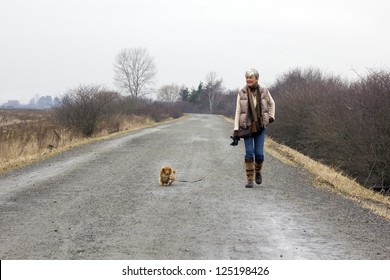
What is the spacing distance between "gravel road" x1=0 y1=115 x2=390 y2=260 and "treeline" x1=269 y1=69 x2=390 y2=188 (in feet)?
17.1

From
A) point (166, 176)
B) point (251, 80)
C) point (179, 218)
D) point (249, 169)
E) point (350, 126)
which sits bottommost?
point (179, 218)

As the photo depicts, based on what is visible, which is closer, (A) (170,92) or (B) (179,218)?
(B) (179,218)

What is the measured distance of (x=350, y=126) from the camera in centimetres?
1761

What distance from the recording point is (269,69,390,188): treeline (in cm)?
1513

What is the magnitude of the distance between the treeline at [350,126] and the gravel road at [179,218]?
5.21 meters

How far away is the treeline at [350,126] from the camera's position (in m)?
15.1

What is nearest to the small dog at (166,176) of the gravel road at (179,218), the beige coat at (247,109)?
the gravel road at (179,218)

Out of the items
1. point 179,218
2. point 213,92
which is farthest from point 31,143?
point 213,92

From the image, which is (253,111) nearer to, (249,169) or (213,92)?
(249,169)

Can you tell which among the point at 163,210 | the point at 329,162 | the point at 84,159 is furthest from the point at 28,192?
the point at 329,162

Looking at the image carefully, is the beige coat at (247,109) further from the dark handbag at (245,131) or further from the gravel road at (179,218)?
the gravel road at (179,218)

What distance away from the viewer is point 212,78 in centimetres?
13350

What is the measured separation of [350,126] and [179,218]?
1292cm

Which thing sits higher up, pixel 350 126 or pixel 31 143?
pixel 350 126
